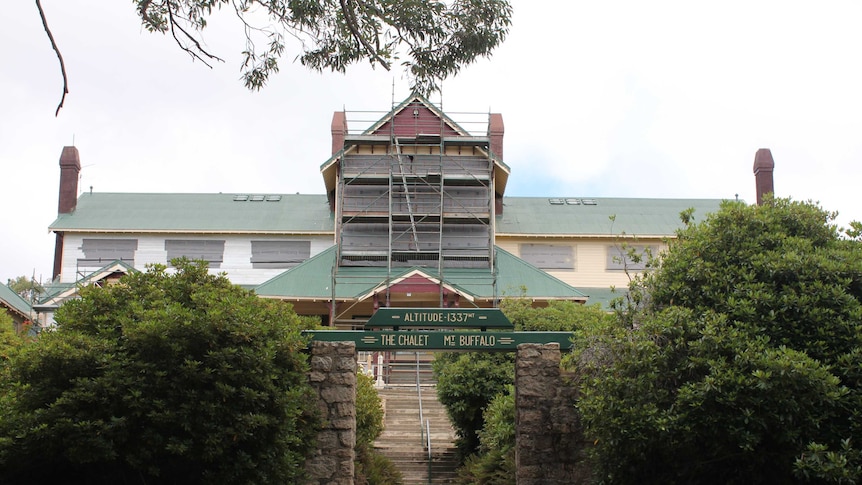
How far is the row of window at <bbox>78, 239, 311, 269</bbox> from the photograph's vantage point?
36.7m

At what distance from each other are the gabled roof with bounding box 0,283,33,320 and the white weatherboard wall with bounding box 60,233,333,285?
1.82 metres

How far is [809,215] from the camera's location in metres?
12.6

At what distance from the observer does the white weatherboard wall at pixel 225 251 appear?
3653 centimetres

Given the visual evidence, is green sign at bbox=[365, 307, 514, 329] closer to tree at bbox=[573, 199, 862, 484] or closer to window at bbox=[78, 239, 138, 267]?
tree at bbox=[573, 199, 862, 484]

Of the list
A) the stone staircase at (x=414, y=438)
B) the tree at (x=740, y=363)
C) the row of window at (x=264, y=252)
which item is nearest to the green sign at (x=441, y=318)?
the tree at (x=740, y=363)

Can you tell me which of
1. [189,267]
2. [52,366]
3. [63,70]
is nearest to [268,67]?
[189,267]

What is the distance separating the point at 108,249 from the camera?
36.6 metres

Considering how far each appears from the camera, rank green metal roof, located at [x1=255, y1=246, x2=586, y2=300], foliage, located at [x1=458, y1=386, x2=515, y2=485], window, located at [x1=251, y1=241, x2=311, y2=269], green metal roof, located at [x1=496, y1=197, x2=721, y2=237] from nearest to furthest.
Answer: foliage, located at [x1=458, y1=386, x2=515, y2=485] → green metal roof, located at [x1=255, y1=246, x2=586, y2=300] → window, located at [x1=251, y1=241, x2=311, y2=269] → green metal roof, located at [x1=496, y1=197, x2=721, y2=237]

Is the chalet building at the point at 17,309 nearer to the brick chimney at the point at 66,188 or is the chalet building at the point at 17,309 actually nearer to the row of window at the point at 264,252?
the brick chimney at the point at 66,188

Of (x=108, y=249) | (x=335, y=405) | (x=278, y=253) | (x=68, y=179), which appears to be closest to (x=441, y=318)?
(x=335, y=405)

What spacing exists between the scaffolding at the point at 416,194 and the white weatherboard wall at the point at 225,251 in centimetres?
286

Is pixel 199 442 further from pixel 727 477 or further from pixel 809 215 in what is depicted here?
pixel 809 215

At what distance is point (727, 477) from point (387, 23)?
26.2 ft

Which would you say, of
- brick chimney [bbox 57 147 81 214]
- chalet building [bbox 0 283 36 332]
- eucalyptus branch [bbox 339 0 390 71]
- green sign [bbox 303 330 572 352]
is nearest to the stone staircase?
green sign [bbox 303 330 572 352]
